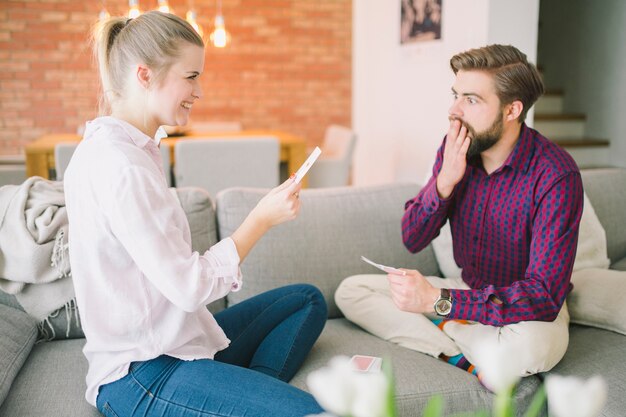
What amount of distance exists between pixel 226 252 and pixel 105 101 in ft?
1.49

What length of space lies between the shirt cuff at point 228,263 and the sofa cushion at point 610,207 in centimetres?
168

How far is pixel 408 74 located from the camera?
12.5 ft

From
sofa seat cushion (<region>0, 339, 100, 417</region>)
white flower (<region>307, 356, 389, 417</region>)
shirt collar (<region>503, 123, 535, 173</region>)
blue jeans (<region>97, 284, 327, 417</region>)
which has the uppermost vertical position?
shirt collar (<region>503, 123, 535, 173</region>)

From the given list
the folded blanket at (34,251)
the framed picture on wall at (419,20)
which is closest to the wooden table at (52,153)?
the framed picture on wall at (419,20)

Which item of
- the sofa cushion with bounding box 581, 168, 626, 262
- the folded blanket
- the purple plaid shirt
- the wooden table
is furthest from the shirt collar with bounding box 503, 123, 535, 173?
the wooden table

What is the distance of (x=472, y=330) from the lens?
5.71ft

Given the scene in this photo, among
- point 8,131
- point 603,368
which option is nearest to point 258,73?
point 8,131

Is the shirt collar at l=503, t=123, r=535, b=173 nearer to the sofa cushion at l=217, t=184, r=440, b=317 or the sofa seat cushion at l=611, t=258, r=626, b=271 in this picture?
the sofa cushion at l=217, t=184, r=440, b=317

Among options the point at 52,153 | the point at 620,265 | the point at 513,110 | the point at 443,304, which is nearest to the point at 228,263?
the point at 443,304

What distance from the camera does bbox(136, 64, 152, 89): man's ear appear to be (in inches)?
51.4

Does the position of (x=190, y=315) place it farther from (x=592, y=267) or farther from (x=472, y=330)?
(x=592, y=267)

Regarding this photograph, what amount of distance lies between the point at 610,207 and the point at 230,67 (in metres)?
4.38

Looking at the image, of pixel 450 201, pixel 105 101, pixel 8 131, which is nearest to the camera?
pixel 105 101

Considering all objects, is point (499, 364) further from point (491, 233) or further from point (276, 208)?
point (491, 233)
